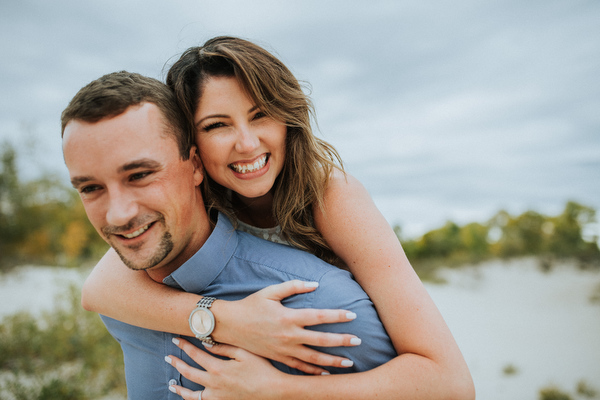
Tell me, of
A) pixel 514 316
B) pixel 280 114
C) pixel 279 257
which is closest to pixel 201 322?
pixel 279 257

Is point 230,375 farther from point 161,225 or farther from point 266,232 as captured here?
point 266,232

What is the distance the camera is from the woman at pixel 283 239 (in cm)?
169

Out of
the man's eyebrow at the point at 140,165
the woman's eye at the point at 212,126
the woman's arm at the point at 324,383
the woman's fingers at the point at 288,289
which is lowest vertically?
the woman's arm at the point at 324,383

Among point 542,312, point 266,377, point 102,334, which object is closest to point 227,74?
point 266,377

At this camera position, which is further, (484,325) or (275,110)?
(484,325)

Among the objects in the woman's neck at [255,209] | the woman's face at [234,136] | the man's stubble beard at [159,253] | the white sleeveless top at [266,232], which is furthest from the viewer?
the woman's neck at [255,209]

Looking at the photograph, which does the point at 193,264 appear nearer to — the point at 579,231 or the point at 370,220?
the point at 370,220

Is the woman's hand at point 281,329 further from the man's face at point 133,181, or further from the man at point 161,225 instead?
Answer: the man's face at point 133,181

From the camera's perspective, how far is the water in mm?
7977

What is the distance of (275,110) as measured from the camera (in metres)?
2.23

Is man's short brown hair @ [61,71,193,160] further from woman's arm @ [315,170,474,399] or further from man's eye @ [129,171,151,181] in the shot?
woman's arm @ [315,170,474,399]

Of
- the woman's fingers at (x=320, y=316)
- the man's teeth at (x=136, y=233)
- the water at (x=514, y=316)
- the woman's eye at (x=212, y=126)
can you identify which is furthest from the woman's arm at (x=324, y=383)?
the water at (x=514, y=316)

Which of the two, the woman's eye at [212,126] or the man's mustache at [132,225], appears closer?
the man's mustache at [132,225]

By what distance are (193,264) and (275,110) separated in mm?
974
